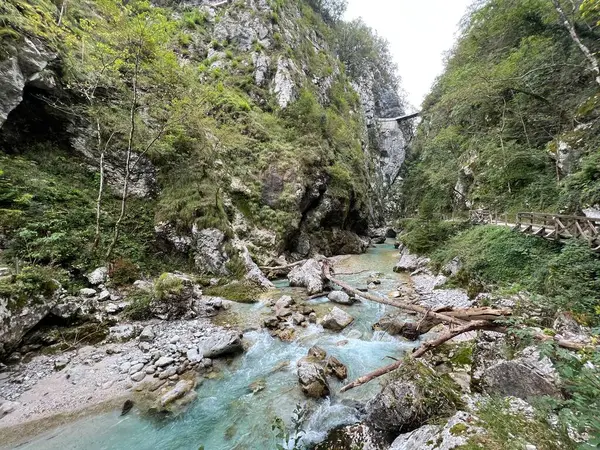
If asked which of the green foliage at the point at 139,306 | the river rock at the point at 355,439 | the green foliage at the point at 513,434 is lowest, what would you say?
the river rock at the point at 355,439

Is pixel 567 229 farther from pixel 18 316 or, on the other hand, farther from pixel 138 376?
pixel 18 316

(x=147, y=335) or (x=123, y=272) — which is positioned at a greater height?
(x=123, y=272)

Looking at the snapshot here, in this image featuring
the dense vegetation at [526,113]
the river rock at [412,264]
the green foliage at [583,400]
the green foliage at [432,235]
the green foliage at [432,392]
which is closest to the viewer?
the green foliage at [583,400]

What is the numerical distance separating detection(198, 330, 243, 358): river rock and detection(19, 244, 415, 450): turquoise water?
12.8 inches

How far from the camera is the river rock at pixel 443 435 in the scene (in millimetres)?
2691

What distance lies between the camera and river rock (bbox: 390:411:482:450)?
2.69 meters

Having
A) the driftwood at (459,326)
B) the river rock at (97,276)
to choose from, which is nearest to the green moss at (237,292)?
the river rock at (97,276)

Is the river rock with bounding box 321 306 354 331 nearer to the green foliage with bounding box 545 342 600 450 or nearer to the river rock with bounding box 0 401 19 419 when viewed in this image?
the green foliage with bounding box 545 342 600 450

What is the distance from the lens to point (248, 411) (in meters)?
4.60

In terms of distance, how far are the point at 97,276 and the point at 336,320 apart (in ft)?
25.3

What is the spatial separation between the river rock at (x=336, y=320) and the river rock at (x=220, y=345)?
2677mm

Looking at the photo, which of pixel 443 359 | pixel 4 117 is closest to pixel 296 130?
pixel 4 117

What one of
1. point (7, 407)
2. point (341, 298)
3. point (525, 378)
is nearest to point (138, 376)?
point (7, 407)

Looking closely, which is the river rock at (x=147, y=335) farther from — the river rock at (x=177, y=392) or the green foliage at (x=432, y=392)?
the green foliage at (x=432, y=392)
